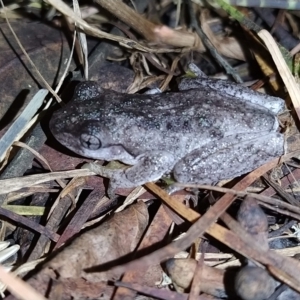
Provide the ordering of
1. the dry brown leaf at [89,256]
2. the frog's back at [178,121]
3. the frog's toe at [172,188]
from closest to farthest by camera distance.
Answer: the dry brown leaf at [89,256], the frog's toe at [172,188], the frog's back at [178,121]

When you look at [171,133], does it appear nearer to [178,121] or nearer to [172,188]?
[178,121]

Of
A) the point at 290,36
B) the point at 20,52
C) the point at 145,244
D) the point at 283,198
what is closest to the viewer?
the point at 145,244

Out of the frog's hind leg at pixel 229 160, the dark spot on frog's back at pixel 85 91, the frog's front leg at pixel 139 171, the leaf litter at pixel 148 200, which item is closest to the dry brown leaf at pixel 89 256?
the leaf litter at pixel 148 200

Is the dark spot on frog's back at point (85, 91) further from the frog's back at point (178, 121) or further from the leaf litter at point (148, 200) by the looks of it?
the leaf litter at point (148, 200)

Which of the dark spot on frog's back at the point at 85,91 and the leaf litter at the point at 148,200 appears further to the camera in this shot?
the dark spot on frog's back at the point at 85,91

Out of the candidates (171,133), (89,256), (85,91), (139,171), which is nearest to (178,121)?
(171,133)

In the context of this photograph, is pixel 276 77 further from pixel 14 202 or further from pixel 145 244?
pixel 14 202

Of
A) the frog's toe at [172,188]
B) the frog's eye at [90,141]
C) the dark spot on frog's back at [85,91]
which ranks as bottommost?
the frog's toe at [172,188]

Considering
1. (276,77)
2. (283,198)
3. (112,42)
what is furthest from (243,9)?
(283,198)

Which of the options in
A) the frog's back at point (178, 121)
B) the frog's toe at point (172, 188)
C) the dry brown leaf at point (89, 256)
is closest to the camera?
the dry brown leaf at point (89, 256)
